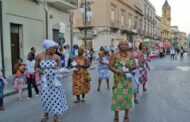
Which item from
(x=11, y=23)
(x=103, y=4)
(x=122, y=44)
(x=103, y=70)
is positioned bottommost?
(x=103, y=70)

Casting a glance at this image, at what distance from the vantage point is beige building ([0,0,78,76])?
1588 centimetres

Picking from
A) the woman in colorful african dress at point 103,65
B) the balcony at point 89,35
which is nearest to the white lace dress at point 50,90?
the woman in colorful african dress at point 103,65

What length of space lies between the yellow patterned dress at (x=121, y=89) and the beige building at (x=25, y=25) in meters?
10.3

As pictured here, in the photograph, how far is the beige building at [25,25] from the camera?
15883 mm

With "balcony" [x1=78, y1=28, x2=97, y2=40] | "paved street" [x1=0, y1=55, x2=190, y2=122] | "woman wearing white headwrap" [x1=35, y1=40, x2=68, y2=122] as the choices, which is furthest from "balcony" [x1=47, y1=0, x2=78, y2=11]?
"woman wearing white headwrap" [x1=35, y1=40, x2=68, y2=122]

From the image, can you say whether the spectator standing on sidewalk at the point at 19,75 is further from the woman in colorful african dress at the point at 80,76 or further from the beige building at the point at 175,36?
the beige building at the point at 175,36

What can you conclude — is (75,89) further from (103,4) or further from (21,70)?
(103,4)

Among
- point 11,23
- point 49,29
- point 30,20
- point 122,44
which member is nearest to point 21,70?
point 122,44

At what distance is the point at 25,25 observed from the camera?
1805 cm

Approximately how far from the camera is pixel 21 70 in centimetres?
956

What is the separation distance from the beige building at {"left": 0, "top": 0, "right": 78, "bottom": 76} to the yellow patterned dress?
33.7 feet

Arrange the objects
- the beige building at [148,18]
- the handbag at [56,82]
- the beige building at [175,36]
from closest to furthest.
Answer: the handbag at [56,82] → the beige building at [148,18] → the beige building at [175,36]

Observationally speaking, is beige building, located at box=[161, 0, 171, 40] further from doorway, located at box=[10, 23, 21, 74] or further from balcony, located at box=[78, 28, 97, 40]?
doorway, located at box=[10, 23, 21, 74]

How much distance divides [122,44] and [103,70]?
5553 millimetres
